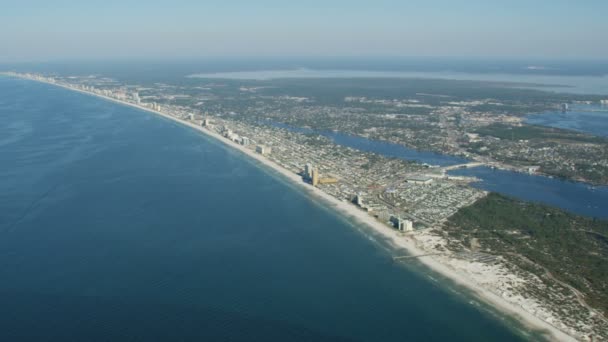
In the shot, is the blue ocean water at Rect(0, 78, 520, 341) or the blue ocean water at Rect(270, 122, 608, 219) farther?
the blue ocean water at Rect(270, 122, 608, 219)

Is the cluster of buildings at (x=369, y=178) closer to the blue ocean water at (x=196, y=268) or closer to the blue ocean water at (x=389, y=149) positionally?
the blue ocean water at (x=389, y=149)

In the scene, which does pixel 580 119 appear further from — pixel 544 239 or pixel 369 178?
pixel 544 239

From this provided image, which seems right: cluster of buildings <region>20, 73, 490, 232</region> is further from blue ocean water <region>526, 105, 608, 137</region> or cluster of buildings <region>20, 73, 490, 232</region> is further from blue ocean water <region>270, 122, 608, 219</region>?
blue ocean water <region>526, 105, 608, 137</region>

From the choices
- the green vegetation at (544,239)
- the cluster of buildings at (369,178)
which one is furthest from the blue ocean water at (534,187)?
the green vegetation at (544,239)

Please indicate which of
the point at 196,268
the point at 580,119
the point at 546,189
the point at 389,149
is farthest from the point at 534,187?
the point at 580,119

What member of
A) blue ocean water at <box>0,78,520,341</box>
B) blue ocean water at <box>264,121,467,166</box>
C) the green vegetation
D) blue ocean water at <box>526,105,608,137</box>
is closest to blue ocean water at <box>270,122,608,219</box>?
blue ocean water at <box>264,121,467,166</box>

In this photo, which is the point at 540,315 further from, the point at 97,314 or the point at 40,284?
the point at 40,284

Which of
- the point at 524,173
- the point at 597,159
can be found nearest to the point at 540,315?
the point at 524,173
